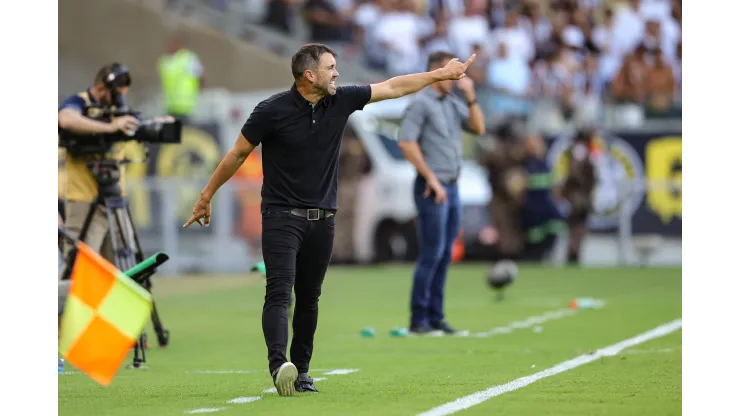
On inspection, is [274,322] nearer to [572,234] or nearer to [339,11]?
[572,234]

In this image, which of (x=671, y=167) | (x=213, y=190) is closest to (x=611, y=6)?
(x=671, y=167)

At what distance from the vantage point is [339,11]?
29.6 metres

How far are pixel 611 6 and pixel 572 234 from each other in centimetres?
447

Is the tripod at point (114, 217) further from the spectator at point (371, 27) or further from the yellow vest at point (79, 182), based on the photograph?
the spectator at point (371, 27)

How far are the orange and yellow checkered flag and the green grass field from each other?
732 mm

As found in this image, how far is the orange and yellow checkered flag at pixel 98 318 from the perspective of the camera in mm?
7375

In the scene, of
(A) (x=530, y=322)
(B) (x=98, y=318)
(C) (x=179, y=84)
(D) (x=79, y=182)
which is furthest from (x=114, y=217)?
(C) (x=179, y=84)

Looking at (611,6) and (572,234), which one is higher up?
(611,6)

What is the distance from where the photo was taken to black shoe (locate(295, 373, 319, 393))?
891 cm

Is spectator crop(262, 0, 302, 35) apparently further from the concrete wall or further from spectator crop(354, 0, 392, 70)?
spectator crop(354, 0, 392, 70)

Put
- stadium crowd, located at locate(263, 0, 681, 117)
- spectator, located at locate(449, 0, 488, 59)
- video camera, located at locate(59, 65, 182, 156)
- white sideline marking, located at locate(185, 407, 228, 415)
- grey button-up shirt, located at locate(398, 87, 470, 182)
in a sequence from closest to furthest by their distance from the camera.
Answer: white sideline marking, located at locate(185, 407, 228, 415) → video camera, located at locate(59, 65, 182, 156) → grey button-up shirt, located at locate(398, 87, 470, 182) → stadium crowd, located at locate(263, 0, 681, 117) → spectator, located at locate(449, 0, 488, 59)

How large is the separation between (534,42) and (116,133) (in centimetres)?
1663

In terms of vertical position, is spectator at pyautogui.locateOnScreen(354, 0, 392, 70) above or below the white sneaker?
above

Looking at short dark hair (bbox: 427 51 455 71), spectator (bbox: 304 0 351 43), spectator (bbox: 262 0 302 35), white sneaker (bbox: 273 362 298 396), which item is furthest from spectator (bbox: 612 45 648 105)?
white sneaker (bbox: 273 362 298 396)
